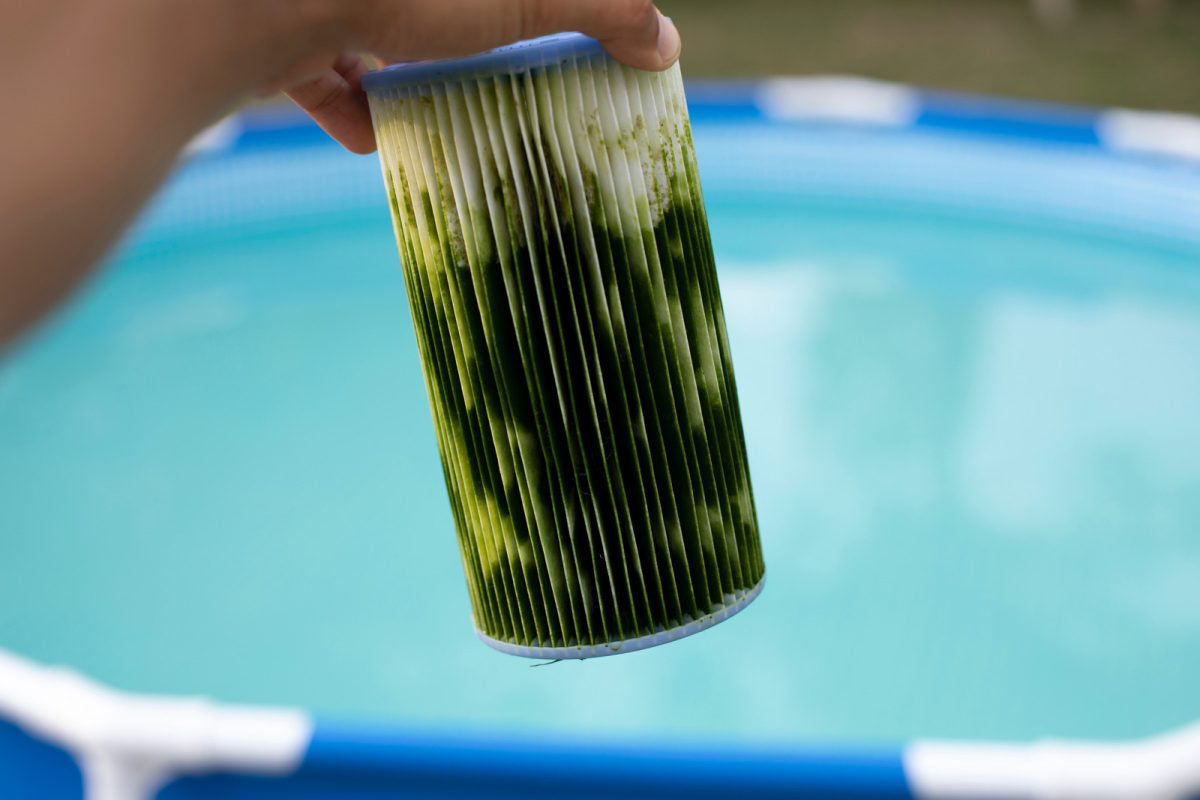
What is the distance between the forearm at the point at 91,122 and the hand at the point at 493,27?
10 cm

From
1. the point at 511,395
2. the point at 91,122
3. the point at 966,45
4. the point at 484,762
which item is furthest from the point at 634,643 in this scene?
the point at 966,45

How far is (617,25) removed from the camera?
732mm

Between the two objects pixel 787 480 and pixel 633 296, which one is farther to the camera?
pixel 787 480

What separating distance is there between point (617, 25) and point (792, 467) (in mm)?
2671

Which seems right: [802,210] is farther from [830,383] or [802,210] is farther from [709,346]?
[709,346]

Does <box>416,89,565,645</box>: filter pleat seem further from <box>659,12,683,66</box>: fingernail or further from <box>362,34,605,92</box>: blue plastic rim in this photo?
<box>659,12,683,66</box>: fingernail

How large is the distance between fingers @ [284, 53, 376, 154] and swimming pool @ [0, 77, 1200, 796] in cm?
60

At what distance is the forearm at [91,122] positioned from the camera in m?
0.48

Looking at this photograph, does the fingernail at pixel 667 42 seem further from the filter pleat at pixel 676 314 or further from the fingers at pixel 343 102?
the fingers at pixel 343 102

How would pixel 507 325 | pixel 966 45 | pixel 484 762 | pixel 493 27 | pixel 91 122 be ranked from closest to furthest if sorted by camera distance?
pixel 91 122 → pixel 493 27 → pixel 507 325 → pixel 484 762 → pixel 966 45

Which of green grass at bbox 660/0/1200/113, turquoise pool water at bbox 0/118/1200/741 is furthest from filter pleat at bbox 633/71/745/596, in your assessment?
A: green grass at bbox 660/0/1200/113

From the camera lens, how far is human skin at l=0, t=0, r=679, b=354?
1.57 ft

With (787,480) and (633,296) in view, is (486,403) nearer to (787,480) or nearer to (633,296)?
(633,296)

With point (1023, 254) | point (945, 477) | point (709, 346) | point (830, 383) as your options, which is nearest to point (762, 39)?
point (1023, 254)
